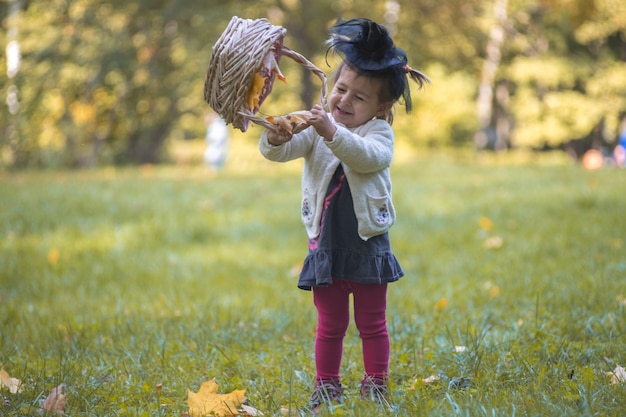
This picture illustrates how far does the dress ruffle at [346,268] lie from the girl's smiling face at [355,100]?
1.75ft

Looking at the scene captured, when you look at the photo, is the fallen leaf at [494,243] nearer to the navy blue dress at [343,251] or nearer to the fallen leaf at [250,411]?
the navy blue dress at [343,251]

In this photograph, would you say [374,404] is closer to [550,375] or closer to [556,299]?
[550,375]

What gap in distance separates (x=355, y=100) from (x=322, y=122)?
349mm

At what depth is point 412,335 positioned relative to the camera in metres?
3.84

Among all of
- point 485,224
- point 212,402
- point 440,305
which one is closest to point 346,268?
A: point 212,402

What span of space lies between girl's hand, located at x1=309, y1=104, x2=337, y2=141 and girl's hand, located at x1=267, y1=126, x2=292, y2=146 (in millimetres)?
108

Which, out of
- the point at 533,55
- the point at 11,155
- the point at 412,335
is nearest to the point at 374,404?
the point at 412,335

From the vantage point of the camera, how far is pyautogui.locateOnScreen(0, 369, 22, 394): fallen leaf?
2932 millimetres

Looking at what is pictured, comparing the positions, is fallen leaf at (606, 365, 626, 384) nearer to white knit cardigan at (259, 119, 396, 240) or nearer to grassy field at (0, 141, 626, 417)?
grassy field at (0, 141, 626, 417)

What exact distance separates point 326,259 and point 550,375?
105 centimetres

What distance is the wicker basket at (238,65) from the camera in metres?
2.55

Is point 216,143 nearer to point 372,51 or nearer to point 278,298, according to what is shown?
point 278,298

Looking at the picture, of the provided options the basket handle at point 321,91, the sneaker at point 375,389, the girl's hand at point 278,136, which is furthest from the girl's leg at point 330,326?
the basket handle at point 321,91

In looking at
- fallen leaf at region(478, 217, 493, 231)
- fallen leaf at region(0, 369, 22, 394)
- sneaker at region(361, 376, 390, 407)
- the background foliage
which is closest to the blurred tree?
the background foliage
